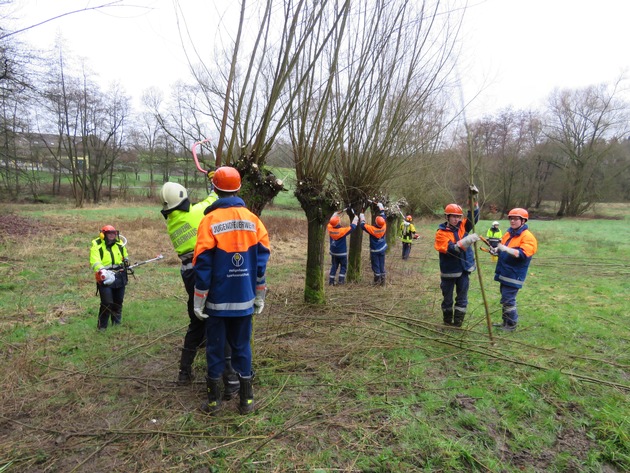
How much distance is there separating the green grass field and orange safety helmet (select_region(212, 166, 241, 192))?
6.53ft

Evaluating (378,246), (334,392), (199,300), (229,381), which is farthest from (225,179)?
(378,246)

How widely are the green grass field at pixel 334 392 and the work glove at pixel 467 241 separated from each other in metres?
1.24

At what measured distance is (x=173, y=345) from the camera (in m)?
4.74

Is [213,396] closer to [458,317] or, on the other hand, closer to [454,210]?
[458,317]

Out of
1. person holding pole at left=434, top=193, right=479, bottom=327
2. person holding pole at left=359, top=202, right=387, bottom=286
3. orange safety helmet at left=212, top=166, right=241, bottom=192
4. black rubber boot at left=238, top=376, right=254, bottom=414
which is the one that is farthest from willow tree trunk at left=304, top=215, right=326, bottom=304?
black rubber boot at left=238, top=376, right=254, bottom=414

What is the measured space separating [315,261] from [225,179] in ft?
10.9

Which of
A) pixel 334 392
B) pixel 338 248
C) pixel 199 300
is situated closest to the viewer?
pixel 199 300

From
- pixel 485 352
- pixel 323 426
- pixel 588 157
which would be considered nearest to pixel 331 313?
pixel 485 352

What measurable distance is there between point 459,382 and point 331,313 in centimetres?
255

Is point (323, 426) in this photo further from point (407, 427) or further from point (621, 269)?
point (621, 269)

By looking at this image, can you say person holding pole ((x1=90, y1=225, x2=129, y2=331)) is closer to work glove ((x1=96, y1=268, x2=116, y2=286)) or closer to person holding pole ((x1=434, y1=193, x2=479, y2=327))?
work glove ((x1=96, y1=268, x2=116, y2=286))

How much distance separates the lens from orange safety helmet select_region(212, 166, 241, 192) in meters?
3.15

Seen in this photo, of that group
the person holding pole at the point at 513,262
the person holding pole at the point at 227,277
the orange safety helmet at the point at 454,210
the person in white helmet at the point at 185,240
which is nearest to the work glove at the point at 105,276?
the person in white helmet at the point at 185,240

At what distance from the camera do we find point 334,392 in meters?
3.58
